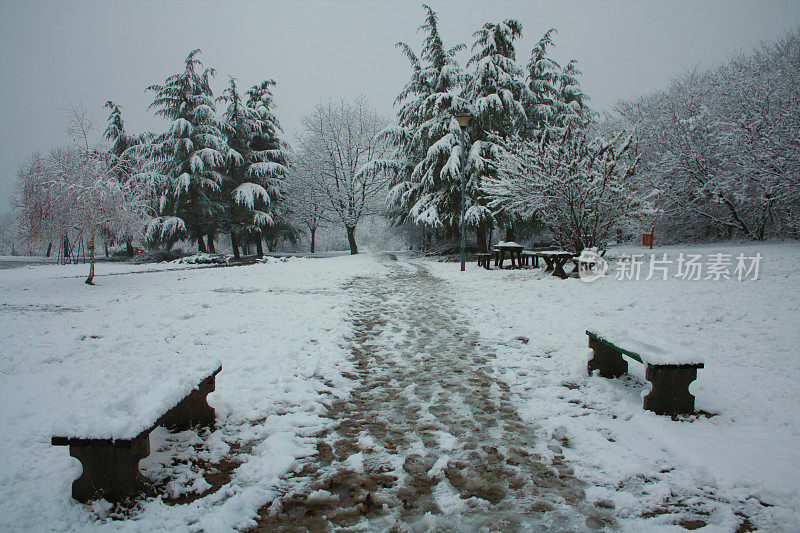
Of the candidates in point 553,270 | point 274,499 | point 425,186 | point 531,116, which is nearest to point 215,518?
point 274,499

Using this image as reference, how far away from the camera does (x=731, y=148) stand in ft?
55.2

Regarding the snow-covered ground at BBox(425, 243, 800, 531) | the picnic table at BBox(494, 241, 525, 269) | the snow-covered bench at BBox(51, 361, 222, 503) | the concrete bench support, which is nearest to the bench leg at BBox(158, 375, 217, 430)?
the snow-covered bench at BBox(51, 361, 222, 503)

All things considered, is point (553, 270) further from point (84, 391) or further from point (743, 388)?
point (84, 391)

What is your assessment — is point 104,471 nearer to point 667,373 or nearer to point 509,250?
point 667,373

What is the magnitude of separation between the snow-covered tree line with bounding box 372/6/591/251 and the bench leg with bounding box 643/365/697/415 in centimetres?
1473

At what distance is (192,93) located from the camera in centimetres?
2605

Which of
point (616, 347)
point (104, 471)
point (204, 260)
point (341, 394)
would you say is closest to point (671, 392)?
point (616, 347)

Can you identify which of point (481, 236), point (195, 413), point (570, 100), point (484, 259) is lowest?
point (195, 413)

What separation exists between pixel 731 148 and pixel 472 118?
36.8 ft

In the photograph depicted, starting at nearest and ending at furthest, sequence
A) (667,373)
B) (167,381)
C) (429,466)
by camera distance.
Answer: (429,466) → (167,381) → (667,373)

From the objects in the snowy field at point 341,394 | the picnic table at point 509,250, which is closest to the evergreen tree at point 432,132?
the picnic table at point 509,250

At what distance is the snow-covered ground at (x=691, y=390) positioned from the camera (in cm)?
257

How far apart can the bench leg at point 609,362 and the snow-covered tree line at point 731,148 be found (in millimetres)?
11442

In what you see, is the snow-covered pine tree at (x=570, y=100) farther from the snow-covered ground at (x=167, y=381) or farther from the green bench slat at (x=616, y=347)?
the green bench slat at (x=616, y=347)
